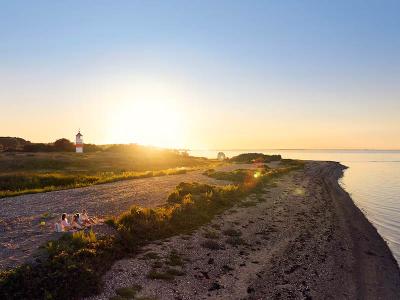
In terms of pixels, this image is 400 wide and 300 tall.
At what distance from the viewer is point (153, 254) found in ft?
58.8

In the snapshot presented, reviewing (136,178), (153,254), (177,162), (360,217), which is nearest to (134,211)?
(153,254)

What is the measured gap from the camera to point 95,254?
16125mm

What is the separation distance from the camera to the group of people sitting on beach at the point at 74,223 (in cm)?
1936

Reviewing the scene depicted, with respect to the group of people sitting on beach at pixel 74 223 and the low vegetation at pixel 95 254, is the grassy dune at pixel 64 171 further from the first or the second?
the low vegetation at pixel 95 254

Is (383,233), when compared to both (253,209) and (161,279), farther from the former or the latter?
(161,279)

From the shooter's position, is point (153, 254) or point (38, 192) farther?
point (38, 192)

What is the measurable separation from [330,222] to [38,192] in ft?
86.6

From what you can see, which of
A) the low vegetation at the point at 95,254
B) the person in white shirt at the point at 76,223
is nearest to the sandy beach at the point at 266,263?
the low vegetation at the point at 95,254

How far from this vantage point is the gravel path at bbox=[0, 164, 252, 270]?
16.9 metres

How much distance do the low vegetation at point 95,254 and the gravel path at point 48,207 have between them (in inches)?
54.3

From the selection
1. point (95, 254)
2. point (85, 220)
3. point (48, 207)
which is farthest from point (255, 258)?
point (48, 207)

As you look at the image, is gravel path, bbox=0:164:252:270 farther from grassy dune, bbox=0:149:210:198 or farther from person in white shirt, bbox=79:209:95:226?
grassy dune, bbox=0:149:210:198

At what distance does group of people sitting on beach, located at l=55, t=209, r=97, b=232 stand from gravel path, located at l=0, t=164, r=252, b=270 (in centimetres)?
52

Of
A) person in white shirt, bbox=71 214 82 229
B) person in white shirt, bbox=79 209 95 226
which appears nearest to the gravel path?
person in white shirt, bbox=71 214 82 229
